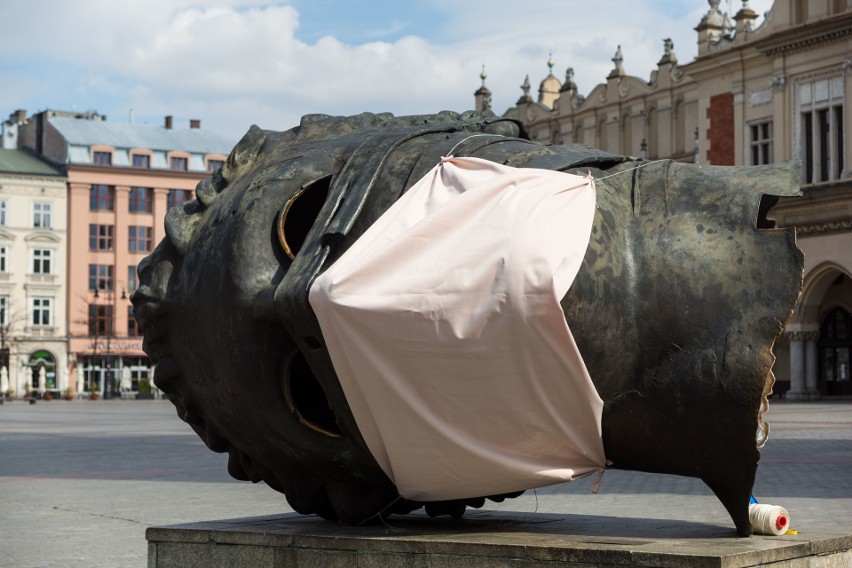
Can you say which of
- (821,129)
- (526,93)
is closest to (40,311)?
(526,93)

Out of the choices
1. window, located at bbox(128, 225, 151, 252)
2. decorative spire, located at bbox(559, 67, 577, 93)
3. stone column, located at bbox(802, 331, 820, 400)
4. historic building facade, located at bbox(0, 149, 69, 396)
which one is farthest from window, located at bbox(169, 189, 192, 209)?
stone column, located at bbox(802, 331, 820, 400)

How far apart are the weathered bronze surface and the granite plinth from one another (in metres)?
0.25

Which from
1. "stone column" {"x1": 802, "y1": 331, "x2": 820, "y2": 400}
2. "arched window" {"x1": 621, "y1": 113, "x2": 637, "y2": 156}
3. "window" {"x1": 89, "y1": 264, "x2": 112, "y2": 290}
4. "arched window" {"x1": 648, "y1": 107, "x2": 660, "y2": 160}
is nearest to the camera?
"stone column" {"x1": 802, "y1": 331, "x2": 820, "y2": 400}

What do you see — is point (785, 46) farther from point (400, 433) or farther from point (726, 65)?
point (400, 433)

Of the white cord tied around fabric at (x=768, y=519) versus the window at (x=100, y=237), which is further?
the window at (x=100, y=237)

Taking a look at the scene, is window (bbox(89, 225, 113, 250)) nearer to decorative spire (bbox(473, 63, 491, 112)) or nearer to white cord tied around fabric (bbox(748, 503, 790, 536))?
decorative spire (bbox(473, 63, 491, 112))

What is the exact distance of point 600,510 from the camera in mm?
10336

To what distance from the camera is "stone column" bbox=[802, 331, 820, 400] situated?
42.8 m

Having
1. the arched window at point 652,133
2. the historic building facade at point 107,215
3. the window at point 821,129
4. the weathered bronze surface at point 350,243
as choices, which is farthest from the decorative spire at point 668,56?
the weathered bronze surface at point 350,243

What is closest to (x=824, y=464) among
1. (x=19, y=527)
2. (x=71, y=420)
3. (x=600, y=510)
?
(x=600, y=510)

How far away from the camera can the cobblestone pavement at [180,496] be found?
955cm

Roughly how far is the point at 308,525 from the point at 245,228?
1.50m

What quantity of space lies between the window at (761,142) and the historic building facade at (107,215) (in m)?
38.0

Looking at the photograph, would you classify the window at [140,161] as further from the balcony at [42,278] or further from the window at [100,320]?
the window at [100,320]
